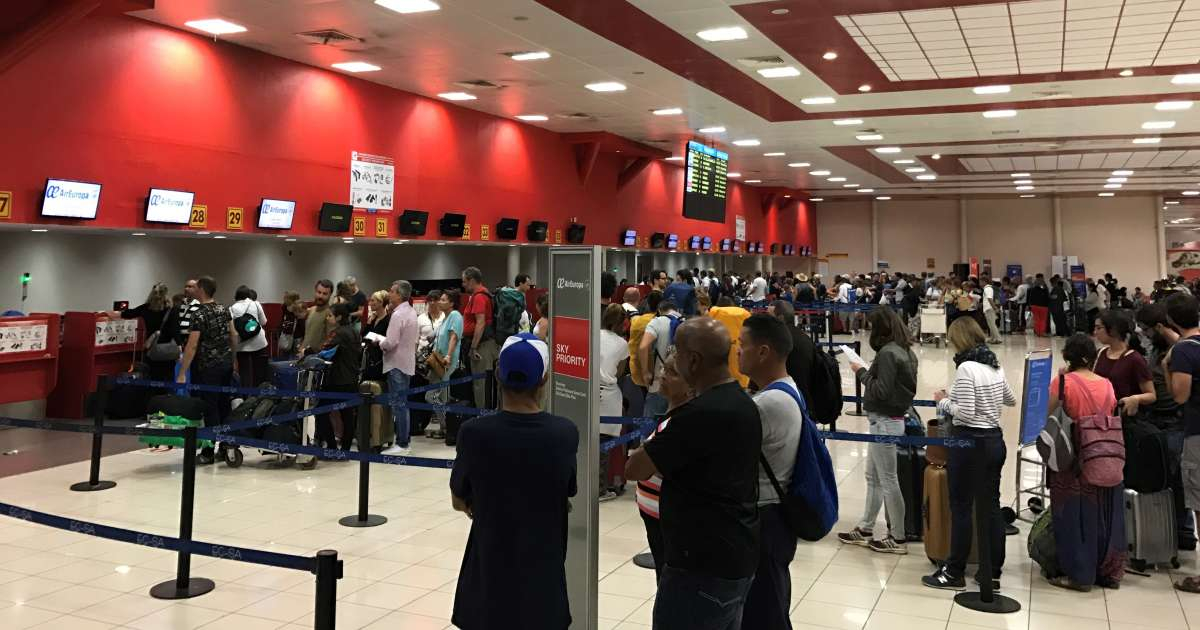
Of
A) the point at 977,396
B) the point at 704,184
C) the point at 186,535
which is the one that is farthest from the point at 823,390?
the point at 704,184

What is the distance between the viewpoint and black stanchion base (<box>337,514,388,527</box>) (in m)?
5.70

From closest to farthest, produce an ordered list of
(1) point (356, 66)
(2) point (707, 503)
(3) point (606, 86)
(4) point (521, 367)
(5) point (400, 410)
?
(2) point (707, 503) < (4) point (521, 367) < (5) point (400, 410) < (1) point (356, 66) < (3) point (606, 86)

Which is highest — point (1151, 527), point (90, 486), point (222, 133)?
point (222, 133)

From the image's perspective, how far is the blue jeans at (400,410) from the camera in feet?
25.8

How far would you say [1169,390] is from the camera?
5027mm

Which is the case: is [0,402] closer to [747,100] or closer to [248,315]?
[248,315]

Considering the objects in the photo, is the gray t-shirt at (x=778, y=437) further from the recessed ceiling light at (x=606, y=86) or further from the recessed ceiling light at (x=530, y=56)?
the recessed ceiling light at (x=606, y=86)

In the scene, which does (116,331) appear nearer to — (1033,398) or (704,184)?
(1033,398)

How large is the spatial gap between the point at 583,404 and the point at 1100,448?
3.12 meters

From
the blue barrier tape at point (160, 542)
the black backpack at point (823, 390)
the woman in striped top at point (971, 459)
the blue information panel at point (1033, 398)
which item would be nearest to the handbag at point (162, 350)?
the blue barrier tape at point (160, 542)

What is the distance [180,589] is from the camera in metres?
4.45

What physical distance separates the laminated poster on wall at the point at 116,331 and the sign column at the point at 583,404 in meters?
7.82

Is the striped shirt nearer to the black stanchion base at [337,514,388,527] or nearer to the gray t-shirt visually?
the gray t-shirt

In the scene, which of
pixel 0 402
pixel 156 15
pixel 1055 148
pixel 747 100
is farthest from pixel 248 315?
pixel 1055 148
